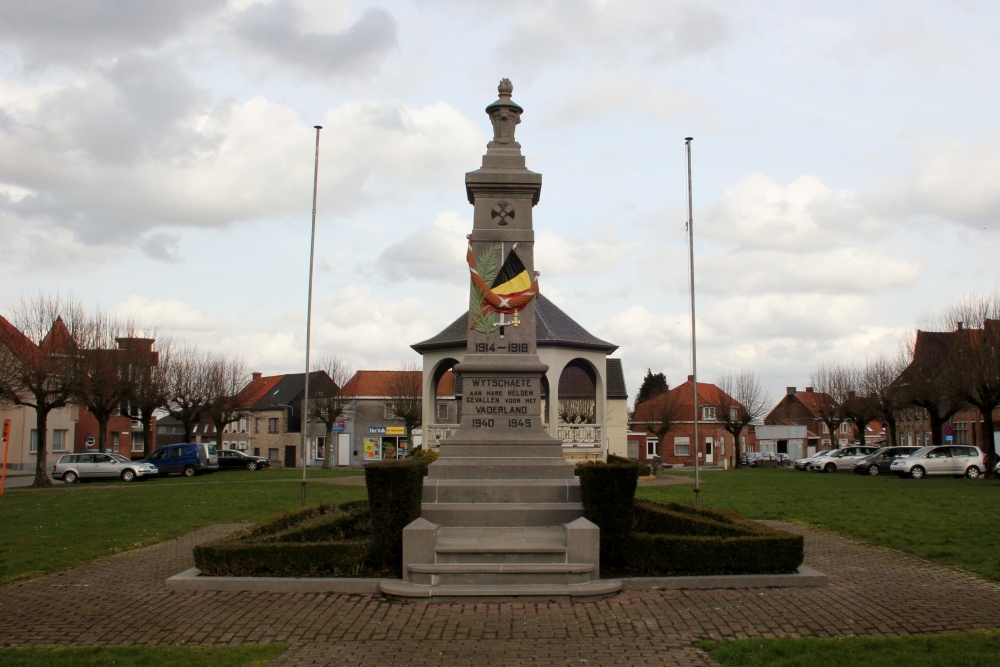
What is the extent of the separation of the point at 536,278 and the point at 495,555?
5.74 metres

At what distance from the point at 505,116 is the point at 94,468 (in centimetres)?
2996

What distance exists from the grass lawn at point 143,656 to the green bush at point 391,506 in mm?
2927

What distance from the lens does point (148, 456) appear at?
147ft

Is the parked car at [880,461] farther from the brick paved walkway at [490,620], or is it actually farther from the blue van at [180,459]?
the blue van at [180,459]

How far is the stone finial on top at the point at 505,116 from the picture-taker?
15.6 m

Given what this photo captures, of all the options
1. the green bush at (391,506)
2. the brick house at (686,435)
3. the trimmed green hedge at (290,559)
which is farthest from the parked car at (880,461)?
the trimmed green hedge at (290,559)

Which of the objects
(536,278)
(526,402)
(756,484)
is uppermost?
(536,278)

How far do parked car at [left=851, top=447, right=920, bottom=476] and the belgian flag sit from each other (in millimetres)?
32254

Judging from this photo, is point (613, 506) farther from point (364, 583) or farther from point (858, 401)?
point (858, 401)

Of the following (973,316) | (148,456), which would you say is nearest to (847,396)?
(973,316)

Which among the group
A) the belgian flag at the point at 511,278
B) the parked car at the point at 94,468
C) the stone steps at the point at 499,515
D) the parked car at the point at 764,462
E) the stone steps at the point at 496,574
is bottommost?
the parked car at the point at 764,462

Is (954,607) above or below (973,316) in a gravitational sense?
below

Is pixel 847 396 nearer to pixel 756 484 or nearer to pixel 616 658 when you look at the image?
pixel 756 484

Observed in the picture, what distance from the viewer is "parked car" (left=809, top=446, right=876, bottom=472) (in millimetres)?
45188
